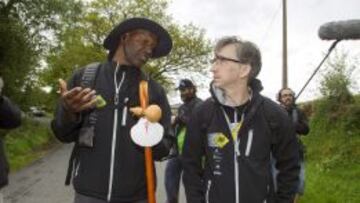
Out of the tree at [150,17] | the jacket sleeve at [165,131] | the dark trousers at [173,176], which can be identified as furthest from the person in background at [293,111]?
the tree at [150,17]

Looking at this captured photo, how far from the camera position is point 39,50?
30.9 m

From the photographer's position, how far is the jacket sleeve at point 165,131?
4371mm

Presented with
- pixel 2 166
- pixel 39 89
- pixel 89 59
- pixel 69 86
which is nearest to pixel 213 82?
pixel 69 86

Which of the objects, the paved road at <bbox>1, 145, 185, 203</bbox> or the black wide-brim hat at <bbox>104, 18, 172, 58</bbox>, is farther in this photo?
the paved road at <bbox>1, 145, 185, 203</bbox>

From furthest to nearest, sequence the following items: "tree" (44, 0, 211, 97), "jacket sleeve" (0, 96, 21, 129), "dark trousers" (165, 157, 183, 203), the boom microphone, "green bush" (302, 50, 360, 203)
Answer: "tree" (44, 0, 211, 97) → "green bush" (302, 50, 360, 203) → "dark trousers" (165, 157, 183, 203) → the boom microphone → "jacket sleeve" (0, 96, 21, 129)

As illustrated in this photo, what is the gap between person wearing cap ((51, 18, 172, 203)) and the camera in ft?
14.0

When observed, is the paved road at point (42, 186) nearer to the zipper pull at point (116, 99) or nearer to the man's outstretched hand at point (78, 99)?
the zipper pull at point (116, 99)

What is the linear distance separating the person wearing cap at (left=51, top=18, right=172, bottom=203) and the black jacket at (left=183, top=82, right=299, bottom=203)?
A: 0.26m

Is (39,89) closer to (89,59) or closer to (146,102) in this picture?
(89,59)

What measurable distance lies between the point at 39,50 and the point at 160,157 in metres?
27.3

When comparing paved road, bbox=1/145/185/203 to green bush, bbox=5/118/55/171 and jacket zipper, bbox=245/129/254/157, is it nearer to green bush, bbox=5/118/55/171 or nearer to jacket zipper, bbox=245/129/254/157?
green bush, bbox=5/118/55/171

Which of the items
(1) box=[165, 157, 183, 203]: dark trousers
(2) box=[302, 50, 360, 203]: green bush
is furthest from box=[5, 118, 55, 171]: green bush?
(1) box=[165, 157, 183, 203]: dark trousers

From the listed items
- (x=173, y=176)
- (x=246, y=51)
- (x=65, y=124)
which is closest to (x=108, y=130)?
(x=65, y=124)

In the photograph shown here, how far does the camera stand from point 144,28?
4.67m
